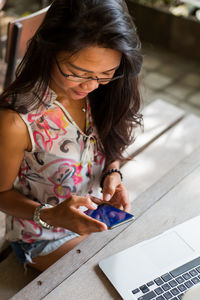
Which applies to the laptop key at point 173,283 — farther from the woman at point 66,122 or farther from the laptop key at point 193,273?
the woman at point 66,122

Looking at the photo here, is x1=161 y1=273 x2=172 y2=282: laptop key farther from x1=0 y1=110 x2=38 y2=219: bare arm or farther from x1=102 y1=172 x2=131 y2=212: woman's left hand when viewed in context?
x1=0 y1=110 x2=38 y2=219: bare arm

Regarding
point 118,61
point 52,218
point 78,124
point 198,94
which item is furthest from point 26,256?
point 198,94

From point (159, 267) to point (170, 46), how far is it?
3.68 meters

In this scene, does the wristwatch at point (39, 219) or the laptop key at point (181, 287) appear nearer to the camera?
the laptop key at point (181, 287)

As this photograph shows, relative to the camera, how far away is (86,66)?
1.14 metres

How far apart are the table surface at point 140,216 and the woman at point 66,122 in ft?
0.26

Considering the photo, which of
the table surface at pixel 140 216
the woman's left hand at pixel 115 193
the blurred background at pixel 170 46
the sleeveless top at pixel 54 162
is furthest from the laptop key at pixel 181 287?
the blurred background at pixel 170 46

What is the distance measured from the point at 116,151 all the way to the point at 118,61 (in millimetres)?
490

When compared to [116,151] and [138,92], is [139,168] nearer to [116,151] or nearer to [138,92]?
[116,151]

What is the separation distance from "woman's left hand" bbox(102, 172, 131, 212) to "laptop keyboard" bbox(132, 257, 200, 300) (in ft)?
0.90

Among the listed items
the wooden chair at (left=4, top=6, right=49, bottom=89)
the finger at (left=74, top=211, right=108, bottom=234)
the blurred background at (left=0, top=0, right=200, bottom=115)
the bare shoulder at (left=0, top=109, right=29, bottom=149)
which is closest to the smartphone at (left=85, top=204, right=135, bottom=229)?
the finger at (left=74, top=211, right=108, bottom=234)

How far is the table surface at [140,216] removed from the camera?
3.59 ft

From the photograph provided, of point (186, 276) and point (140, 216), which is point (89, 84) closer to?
point (140, 216)

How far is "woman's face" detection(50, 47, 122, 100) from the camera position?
3.66 feet
